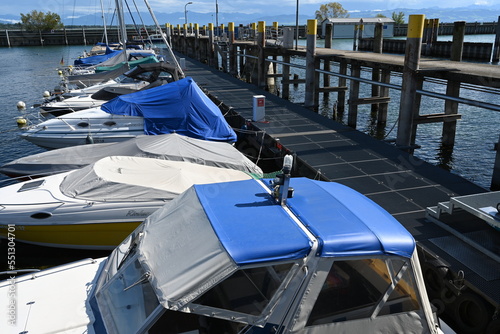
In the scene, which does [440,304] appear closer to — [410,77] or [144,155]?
[144,155]

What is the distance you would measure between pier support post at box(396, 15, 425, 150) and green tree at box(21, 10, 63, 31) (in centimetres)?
10619

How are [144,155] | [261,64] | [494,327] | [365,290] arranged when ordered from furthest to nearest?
[261,64]
[144,155]
[494,327]
[365,290]

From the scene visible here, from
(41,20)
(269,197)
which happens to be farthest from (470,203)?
(41,20)

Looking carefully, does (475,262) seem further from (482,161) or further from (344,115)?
(344,115)

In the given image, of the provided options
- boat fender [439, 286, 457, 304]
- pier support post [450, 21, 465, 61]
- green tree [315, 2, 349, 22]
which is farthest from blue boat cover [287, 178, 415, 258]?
green tree [315, 2, 349, 22]

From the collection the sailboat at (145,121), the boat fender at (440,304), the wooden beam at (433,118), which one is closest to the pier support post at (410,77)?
the wooden beam at (433,118)

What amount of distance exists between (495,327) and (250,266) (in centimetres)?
469

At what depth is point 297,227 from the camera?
4578 millimetres

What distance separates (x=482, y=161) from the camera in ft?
61.6

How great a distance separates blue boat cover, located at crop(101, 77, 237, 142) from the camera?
1509cm

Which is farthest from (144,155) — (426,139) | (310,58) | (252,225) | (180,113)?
(426,139)

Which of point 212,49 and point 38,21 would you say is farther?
point 38,21

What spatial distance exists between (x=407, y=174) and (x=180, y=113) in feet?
26.5

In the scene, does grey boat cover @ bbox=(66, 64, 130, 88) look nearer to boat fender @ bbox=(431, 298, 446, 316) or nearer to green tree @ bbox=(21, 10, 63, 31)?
boat fender @ bbox=(431, 298, 446, 316)
